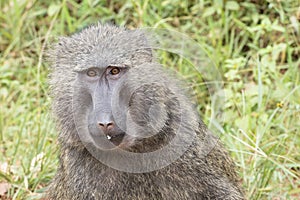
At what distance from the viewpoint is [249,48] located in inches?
242

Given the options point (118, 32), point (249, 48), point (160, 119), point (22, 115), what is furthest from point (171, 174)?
point (249, 48)

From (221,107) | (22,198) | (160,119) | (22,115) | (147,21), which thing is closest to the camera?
(160,119)

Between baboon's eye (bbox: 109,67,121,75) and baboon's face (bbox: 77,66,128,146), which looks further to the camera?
baboon's eye (bbox: 109,67,121,75)

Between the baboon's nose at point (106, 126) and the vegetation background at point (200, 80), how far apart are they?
→ 45.9 inches

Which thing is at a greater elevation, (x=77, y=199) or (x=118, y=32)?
(x=118, y=32)

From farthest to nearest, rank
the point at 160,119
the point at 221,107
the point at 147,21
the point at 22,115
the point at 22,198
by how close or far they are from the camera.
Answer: the point at 147,21, the point at 22,115, the point at 221,107, the point at 22,198, the point at 160,119

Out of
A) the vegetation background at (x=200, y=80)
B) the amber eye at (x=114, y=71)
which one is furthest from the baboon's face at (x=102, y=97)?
the vegetation background at (x=200, y=80)

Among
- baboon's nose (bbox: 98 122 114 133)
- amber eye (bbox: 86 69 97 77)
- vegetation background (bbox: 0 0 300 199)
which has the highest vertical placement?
amber eye (bbox: 86 69 97 77)

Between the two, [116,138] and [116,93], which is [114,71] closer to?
[116,93]

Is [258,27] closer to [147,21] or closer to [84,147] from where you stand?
[147,21]

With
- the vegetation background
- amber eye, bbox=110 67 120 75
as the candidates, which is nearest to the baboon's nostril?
amber eye, bbox=110 67 120 75

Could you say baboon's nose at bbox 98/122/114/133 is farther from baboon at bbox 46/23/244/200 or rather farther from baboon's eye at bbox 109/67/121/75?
baboon's eye at bbox 109/67/121/75

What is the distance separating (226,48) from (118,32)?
7.92ft

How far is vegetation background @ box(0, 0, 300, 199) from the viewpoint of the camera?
4645 millimetres
